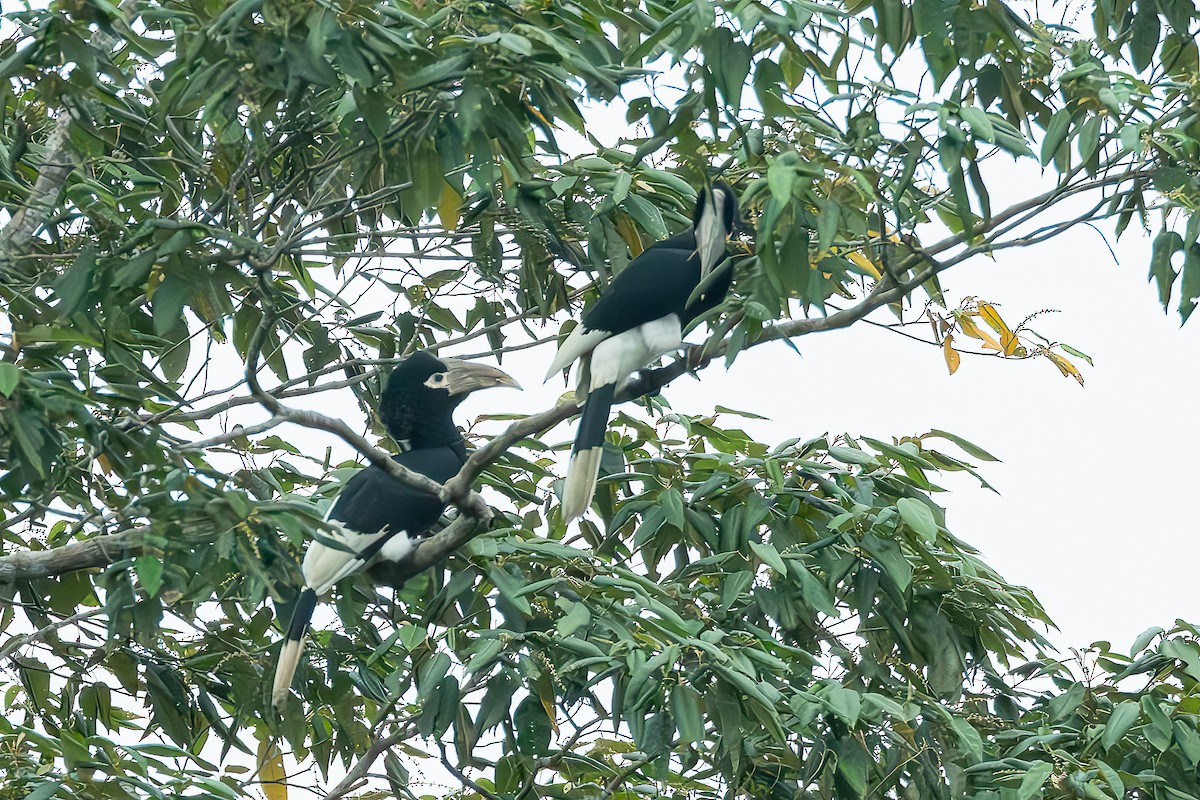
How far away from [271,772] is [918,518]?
1.66m

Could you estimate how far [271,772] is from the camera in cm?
338

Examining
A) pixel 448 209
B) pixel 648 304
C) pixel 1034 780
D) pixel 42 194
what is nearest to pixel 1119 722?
pixel 1034 780

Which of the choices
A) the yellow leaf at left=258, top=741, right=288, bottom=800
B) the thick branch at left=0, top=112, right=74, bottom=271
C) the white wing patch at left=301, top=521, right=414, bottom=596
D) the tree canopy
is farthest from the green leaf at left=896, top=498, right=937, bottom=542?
the thick branch at left=0, top=112, right=74, bottom=271

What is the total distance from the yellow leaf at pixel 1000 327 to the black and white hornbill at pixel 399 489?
1.15 meters

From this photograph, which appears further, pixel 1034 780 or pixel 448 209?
pixel 448 209

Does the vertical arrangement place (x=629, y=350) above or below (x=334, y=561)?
above

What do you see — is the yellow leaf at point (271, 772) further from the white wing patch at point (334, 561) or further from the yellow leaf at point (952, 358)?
the yellow leaf at point (952, 358)

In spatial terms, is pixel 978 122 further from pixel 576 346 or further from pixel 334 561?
pixel 334 561

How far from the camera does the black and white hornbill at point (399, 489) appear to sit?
304cm

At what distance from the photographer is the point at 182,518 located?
6.98ft

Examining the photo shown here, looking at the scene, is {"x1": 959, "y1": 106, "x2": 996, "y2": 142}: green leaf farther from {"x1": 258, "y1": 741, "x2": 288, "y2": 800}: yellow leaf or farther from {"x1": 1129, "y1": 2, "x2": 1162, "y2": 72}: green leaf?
{"x1": 258, "y1": 741, "x2": 288, "y2": 800}: yellow leaf

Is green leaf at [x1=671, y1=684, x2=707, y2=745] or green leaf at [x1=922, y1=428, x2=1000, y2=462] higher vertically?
green leaf at [x1=922, y1=428, x2=1000, y2=462]

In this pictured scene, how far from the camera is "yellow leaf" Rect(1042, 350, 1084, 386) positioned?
2828 mm

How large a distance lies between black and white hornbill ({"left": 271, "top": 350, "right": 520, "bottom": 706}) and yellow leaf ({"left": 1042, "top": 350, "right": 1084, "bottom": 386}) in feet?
4.13
